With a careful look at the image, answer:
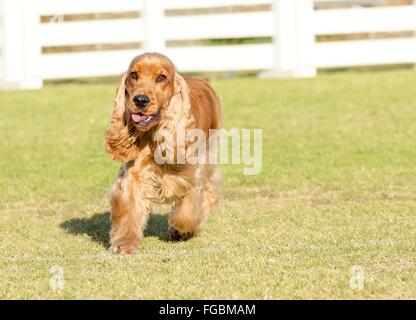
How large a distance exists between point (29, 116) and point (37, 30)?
3433mm

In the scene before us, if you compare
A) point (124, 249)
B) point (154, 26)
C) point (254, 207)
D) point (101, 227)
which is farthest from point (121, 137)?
point (154, 26)

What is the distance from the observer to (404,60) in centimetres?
1630

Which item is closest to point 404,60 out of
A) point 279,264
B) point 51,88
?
point 51,88

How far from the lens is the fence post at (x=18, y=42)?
1566cm

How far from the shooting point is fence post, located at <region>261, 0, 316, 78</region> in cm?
1573

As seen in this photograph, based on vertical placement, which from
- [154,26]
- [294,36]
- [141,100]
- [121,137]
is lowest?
[121,137]

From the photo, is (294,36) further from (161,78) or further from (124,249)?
(124,249)

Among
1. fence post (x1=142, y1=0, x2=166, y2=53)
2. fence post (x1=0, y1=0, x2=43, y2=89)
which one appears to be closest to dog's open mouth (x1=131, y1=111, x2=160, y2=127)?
fence post (x1=142, y1=0, x2=166, y2=53)

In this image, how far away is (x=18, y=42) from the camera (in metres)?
15.7

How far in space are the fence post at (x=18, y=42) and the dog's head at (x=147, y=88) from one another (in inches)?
398

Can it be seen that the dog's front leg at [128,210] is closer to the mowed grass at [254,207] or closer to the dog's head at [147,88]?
the mowed grass at [254,207]

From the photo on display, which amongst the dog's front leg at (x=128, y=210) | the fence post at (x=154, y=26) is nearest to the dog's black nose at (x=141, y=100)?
the dog's front leg at (x=128, y=210)

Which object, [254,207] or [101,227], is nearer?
[101,227]

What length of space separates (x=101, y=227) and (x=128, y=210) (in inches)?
37.2
